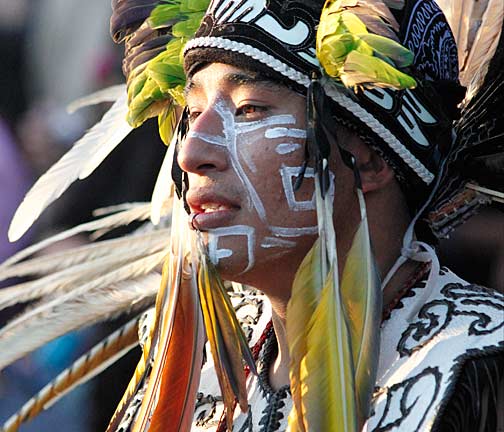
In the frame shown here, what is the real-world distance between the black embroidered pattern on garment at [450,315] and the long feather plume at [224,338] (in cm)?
34

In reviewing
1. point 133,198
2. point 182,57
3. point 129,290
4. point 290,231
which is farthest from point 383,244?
point 133,198

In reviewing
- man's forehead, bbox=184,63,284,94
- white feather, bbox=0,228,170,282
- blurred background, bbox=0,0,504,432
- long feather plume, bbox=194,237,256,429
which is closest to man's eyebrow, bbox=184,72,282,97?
man's forehead, bbox=184,63,284,94

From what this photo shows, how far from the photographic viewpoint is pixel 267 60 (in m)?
2.69

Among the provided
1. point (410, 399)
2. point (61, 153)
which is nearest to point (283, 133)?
point (410, 399)

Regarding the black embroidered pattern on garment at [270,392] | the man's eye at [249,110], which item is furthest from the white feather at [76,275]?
the man's eye at [249,110]

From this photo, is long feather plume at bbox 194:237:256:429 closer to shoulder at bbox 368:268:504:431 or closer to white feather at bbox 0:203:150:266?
shoulder at bbox 368:268:504:431

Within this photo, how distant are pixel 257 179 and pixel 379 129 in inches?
11.3

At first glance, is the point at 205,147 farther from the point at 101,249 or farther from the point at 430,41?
the point at 101,249

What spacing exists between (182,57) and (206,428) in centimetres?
87

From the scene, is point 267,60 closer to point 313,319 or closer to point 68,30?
point 313,319

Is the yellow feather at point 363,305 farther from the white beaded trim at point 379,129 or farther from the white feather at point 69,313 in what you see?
the white feather at point 69,313

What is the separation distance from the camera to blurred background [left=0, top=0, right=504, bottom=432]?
180 inches

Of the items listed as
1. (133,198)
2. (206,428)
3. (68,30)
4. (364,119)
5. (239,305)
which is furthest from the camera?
(68,30)

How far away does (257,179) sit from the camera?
2682 millimetres
